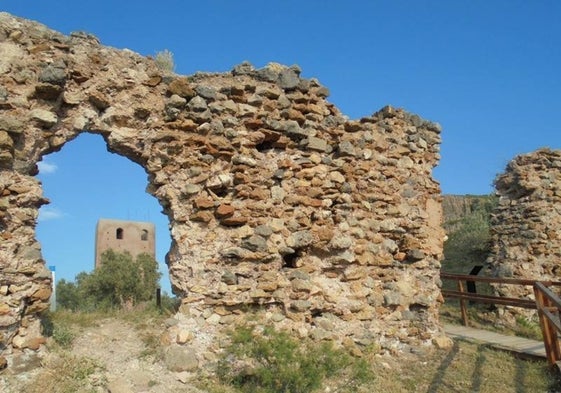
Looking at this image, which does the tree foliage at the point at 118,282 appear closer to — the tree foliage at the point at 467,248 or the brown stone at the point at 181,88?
the tree foliage at the point at 467,248

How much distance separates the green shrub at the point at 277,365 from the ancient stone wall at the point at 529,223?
5.91 metres

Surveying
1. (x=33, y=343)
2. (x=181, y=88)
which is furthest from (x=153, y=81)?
(x=33, y=343)

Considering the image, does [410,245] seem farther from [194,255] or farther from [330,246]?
[194,255]

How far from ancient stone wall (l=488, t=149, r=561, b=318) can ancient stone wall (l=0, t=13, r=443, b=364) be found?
3925 mm

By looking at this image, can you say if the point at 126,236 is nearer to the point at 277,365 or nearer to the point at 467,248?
the point at 467,248

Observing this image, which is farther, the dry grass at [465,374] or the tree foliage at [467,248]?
the tree foliage at [467,248]

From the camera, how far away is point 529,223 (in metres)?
9.59

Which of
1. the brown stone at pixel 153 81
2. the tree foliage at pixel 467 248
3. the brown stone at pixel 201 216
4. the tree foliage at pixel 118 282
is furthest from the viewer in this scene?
the tree foliage at pixel 118 282

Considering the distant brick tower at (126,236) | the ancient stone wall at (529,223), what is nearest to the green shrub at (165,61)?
the ancient stone wall at (529,223)

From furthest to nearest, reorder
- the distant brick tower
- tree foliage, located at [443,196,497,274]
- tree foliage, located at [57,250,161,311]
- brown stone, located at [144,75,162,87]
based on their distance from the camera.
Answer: the distant brick tower, tree foliage, located at [57,250,161,311], tree foliage, located at [443,196,497,274], brown stone, located at [144,75,162,87]

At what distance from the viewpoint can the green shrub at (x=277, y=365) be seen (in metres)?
4.32

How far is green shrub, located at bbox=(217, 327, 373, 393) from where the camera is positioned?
4316 mm

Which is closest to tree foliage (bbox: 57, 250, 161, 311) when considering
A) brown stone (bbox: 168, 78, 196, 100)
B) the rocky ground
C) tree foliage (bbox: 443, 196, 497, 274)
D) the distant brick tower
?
tree foliage (bbox: 443, 196, 497, 274)

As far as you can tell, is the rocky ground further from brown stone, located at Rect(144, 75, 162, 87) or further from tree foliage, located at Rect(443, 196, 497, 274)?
tree foliage, located at Rect(443, 196, 497, 274)
